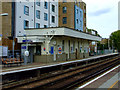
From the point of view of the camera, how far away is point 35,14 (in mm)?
30266

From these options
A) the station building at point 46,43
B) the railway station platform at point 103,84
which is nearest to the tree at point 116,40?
the station building at point 46,43

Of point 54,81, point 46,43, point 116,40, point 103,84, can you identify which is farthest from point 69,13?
point 116,40

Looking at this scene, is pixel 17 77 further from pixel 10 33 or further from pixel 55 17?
pixel 55 17

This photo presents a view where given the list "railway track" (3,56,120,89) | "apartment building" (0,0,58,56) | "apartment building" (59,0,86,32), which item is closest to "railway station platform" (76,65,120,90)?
"railway track" (3,56,120,89)

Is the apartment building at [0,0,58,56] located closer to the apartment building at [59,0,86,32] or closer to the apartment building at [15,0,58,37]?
the apartment building at [15,0,58,37]

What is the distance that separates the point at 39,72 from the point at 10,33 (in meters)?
13.2

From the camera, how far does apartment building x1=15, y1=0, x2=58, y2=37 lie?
86.4 ft

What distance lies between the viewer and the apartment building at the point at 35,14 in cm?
2634

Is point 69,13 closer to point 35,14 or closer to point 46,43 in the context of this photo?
point 35,14

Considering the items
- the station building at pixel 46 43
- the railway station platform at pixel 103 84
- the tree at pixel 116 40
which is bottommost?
the railway station platform at pixel 103 84

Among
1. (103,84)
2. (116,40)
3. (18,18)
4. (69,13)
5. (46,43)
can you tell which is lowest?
(103,84)

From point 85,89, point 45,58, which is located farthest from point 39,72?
point 45,58

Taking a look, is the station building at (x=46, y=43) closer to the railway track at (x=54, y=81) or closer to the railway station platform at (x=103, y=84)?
the railway track at (x=54, y=81)

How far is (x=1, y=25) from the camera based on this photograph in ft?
83.2
